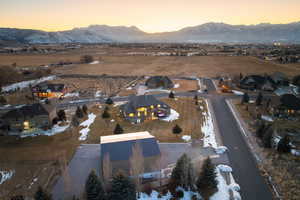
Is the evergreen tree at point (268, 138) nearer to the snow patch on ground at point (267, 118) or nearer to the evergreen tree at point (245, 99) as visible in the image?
the snow patch on ground at point (267, 118)

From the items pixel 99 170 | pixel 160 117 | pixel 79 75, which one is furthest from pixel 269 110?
pixel 79 75

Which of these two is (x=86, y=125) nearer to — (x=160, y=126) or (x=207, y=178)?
(x=160, y=126)

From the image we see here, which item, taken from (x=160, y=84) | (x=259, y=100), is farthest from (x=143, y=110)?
(x=259, y=100)

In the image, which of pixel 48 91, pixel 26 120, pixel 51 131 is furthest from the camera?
pixel 48 91

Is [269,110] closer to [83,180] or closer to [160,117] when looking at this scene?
[160,117]

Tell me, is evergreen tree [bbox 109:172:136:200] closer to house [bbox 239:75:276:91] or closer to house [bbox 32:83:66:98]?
house [bbox 32:83:66:98]

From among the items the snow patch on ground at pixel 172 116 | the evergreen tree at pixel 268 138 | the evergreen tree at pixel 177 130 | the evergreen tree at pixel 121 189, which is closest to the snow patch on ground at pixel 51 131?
the snow patch on ground at pixel 172 116

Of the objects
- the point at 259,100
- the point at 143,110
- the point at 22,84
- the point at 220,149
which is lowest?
the point at 220,149

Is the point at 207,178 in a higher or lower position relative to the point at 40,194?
lower
